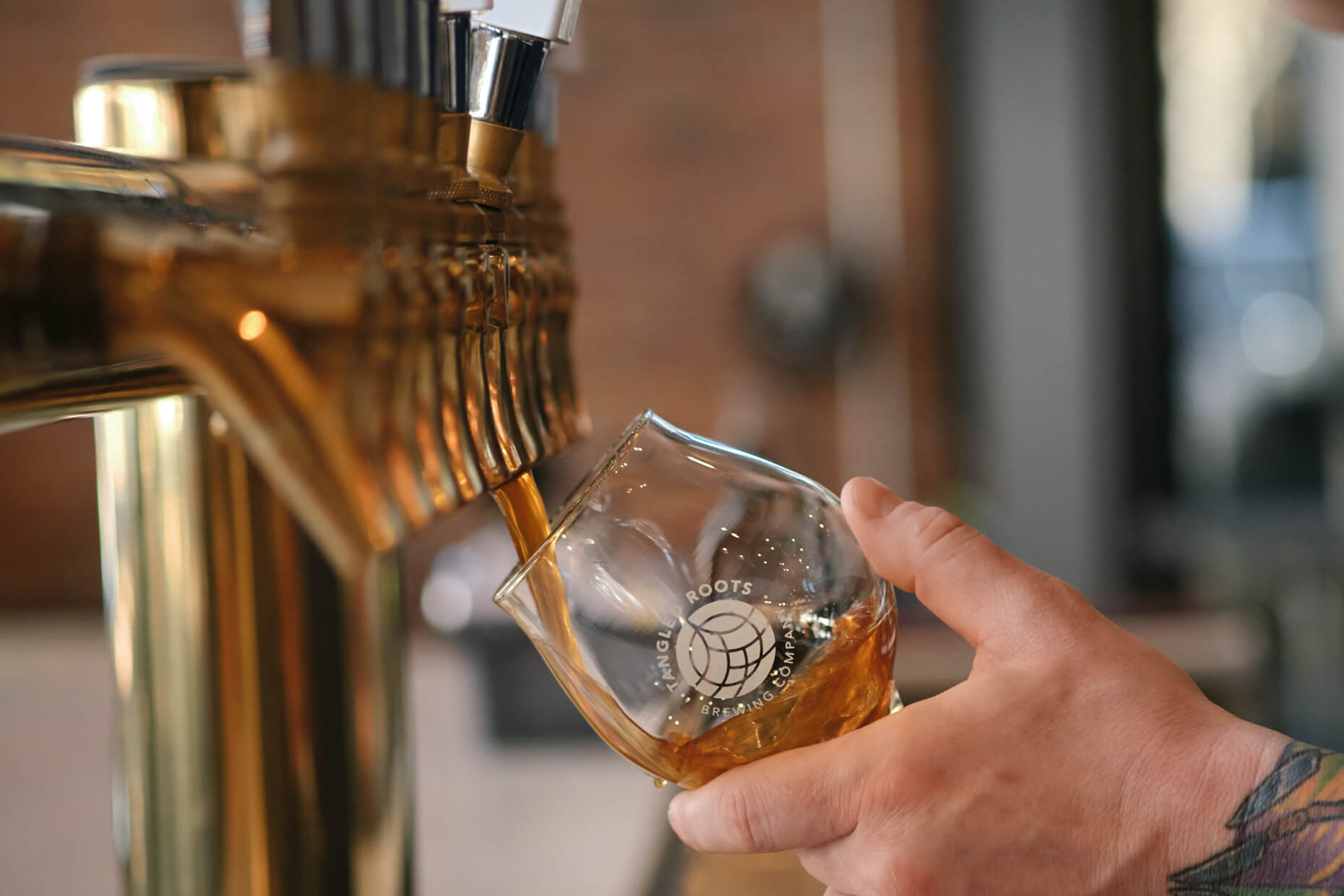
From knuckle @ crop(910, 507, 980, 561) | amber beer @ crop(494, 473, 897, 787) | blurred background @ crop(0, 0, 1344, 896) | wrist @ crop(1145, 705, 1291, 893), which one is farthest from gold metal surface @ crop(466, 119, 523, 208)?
blurred background @ crop(0, 0, 1344, 896)

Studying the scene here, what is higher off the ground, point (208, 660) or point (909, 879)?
point (208, 660)

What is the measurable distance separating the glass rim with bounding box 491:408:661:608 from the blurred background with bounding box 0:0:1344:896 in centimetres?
210

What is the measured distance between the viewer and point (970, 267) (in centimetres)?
304

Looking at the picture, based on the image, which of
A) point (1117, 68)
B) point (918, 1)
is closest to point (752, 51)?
point (918, 1)

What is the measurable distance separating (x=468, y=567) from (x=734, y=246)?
5.52 ft

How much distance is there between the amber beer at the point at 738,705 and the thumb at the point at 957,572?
24 mm

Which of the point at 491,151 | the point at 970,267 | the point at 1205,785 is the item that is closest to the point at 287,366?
the point at 491,151

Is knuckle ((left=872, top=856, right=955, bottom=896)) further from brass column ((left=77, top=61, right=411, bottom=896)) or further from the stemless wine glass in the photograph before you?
brass column ((left=77, top=61, right=411, bottom=896))

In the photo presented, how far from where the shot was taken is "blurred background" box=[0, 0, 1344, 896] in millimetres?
2902

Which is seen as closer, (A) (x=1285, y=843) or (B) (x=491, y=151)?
(B) (x=491, y=151)

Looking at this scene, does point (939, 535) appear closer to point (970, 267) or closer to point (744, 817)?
point (744, 817)

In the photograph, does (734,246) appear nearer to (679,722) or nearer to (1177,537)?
(1177,537)

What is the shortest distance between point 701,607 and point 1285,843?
0.95 feet

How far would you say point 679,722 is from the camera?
45cm
